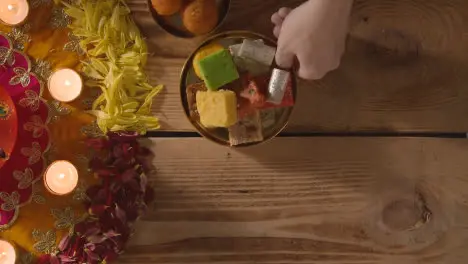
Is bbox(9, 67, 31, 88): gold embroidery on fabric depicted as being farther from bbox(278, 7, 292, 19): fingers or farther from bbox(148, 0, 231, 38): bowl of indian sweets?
bbox(278, 7, 292, 19): fingers

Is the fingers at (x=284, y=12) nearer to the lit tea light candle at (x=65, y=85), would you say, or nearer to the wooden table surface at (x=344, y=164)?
the wooden table surface at (x=344, y=164)

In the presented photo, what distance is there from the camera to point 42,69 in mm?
945

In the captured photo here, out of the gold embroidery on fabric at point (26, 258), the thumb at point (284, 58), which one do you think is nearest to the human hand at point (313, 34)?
the thumb at point (284, 58)

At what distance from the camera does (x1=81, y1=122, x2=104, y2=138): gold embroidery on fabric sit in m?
0.95

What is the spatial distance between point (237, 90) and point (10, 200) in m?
0.39

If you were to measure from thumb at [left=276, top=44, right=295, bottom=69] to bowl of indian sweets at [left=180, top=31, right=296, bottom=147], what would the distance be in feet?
0.03

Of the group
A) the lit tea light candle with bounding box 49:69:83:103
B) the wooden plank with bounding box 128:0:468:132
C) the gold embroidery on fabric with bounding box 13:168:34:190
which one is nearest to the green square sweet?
the wooden plank with bounding box 128:0:468:132

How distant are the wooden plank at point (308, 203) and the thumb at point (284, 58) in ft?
0.47

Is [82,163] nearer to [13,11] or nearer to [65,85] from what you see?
[65,85]

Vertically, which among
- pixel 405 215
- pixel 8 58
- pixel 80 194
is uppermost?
pixel 8 58

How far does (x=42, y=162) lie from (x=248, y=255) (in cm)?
36

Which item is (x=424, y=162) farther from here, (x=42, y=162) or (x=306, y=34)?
(x=42, y=162)

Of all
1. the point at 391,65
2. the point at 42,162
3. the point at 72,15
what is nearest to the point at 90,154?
the point at 42,162

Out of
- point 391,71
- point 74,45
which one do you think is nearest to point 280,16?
point 391,71
